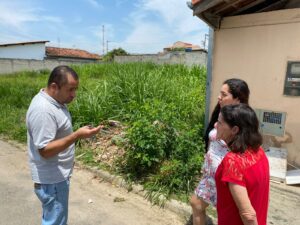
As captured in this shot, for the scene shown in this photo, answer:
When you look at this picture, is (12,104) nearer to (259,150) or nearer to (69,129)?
(69,129)

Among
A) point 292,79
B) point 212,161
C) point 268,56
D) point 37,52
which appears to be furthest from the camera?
point 37,52

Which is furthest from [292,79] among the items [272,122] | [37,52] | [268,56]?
[37,52]

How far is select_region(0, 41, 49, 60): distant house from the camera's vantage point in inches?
1324

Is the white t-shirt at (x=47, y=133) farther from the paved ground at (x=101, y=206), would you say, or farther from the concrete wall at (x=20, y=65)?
the concrete wall at (x=20, y=65)

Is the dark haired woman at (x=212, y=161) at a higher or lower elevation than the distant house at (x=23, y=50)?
lower

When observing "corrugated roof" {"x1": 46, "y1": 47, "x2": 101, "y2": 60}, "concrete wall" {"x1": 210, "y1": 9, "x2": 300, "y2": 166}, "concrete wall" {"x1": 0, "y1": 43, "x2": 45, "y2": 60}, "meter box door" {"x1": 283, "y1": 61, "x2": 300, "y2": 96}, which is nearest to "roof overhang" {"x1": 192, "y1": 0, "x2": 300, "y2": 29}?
"concrete wall" {"x1": 210, "y1": 9, "x2": 300, "y2": 166}

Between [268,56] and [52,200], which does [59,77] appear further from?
[268,56]

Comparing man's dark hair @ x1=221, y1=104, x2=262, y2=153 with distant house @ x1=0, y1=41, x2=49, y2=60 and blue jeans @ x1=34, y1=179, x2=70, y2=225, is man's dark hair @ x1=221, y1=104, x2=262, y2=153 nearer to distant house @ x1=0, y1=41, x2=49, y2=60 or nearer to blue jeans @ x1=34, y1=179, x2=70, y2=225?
blue jeans @ x1=34, y1=179, x2=70, y2=225

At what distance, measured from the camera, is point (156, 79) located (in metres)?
7.48

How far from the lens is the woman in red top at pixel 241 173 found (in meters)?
1.62

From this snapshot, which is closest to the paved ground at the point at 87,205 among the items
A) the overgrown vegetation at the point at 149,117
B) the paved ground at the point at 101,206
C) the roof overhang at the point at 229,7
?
the paved ground at the point at 101,206

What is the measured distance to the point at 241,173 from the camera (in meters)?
1.61

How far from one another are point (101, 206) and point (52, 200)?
1.64 m

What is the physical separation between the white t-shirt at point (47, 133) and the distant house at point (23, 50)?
3581 centimetres
